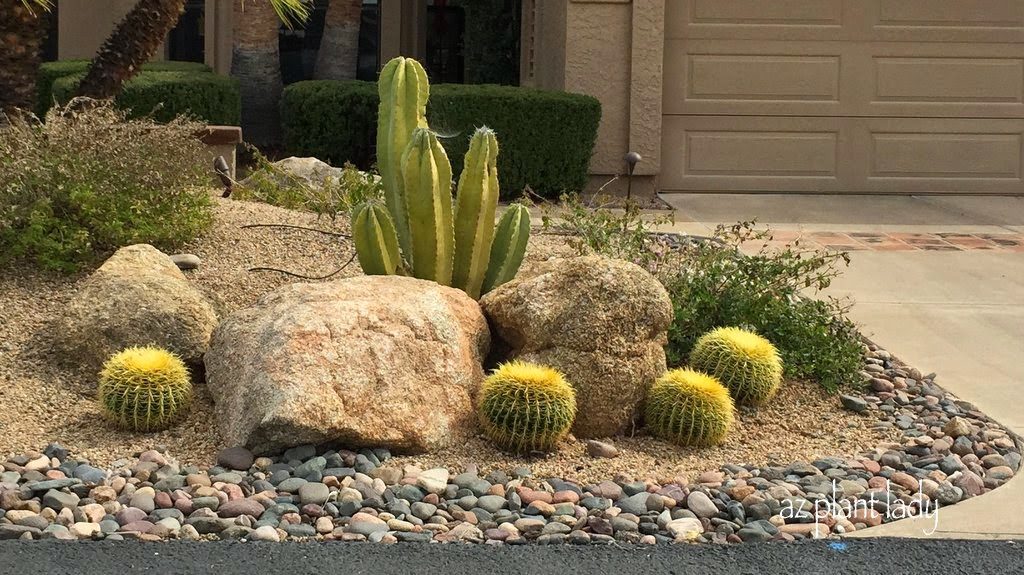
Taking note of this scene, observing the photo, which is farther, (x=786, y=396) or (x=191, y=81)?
(x=191, y=81)

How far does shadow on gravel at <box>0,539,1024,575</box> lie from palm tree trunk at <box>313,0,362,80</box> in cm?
1156

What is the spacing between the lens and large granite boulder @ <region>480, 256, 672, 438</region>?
19.1ft

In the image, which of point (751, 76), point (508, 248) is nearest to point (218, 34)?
point (751, 76)

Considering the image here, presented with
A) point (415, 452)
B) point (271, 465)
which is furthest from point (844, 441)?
point (271, 465)

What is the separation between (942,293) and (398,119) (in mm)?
3780

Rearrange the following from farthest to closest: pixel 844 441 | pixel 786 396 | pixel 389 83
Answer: pixel 389 83
pixel 786 396
pixel 844 441

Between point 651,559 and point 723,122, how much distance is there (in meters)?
8.96

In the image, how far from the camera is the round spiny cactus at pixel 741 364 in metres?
6.11

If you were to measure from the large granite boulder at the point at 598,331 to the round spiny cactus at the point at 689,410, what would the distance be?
0.13 meters

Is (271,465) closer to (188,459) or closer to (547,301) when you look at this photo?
(188,459)

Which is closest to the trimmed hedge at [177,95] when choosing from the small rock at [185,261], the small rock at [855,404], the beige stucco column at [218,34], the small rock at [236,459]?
the beige stucco column at [218,34]

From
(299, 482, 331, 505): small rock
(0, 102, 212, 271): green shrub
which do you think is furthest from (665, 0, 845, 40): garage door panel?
(299, 482, 331, 505): small rock

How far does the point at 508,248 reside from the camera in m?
6.79

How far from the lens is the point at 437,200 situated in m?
6.49
